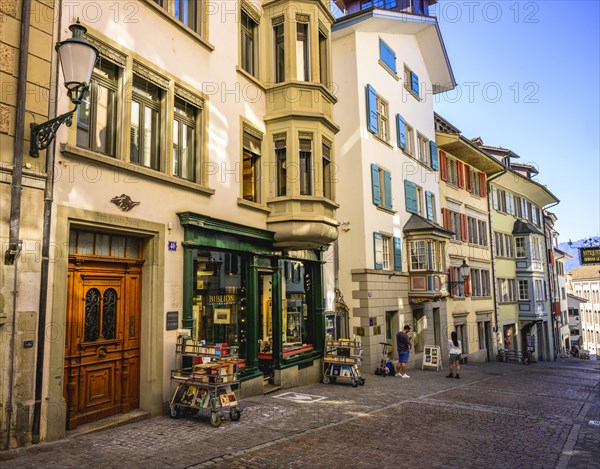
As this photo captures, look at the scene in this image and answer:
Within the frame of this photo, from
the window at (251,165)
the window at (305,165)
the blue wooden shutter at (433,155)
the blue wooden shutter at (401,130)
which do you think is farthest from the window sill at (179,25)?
the blue wooden shutter at (433,155)

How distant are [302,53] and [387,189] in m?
8.06

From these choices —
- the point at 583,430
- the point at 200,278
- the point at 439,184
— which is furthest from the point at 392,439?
the point at 439,184

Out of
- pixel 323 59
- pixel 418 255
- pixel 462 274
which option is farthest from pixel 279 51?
pixel 462 274

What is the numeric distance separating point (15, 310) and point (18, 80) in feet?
10.5

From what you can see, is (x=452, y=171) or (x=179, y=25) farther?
(x=452, y=171)

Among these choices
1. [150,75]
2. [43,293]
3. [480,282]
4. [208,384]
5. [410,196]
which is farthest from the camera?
[480,282]

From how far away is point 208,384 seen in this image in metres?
8.30

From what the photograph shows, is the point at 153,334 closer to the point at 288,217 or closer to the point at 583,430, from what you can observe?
the point at 288,217

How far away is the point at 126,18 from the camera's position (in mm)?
9031

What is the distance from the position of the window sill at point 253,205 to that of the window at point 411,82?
44.4 ft

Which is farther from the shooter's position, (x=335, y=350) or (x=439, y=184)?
(x=439, y=184)

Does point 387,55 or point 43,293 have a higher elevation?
point 387,55

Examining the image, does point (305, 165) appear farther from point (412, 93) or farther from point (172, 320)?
point (412, 93)

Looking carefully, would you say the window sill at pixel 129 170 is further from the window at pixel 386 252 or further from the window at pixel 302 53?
the window at pixel 386 252
